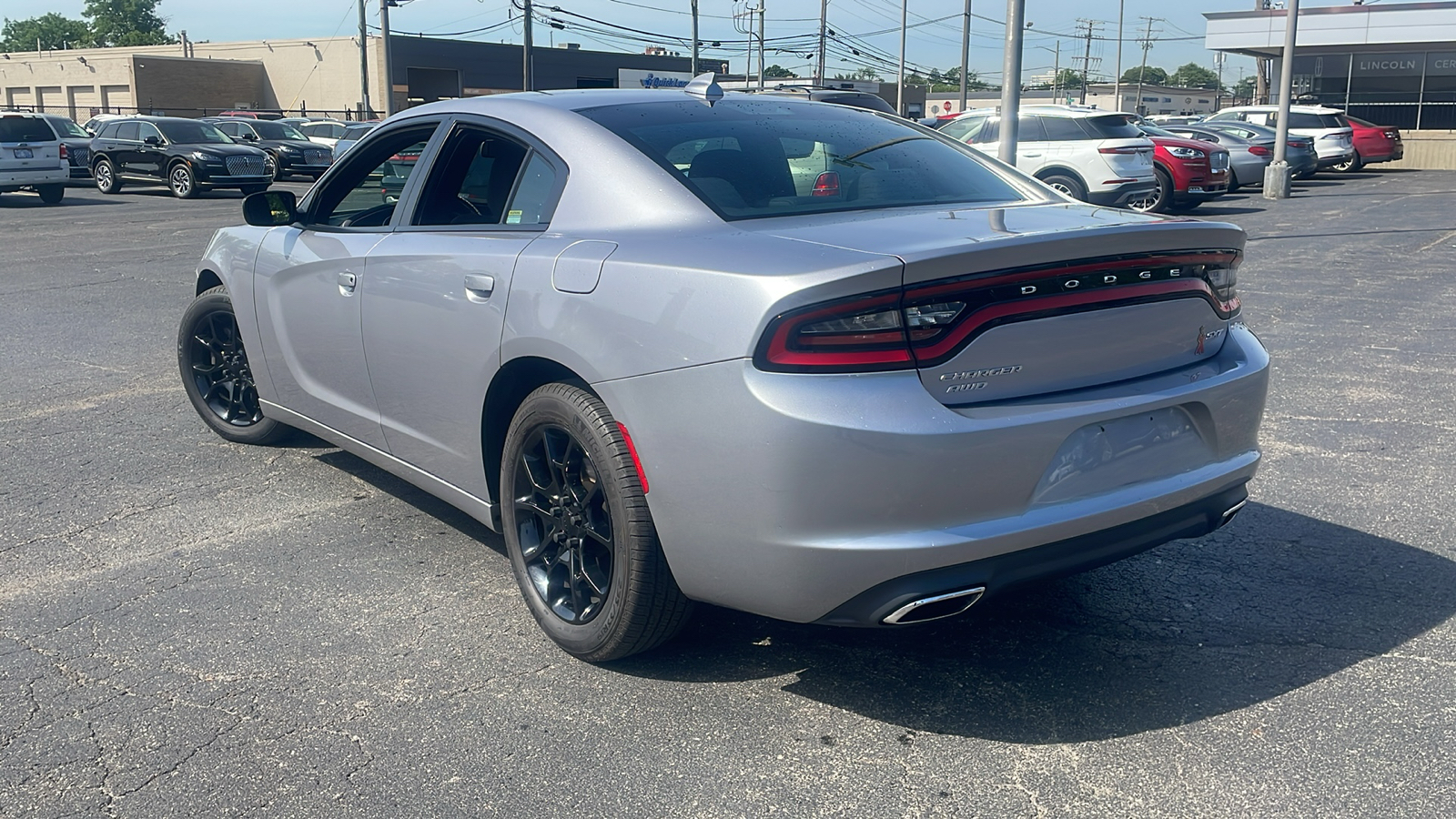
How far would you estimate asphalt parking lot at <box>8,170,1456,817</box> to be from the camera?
2893 mm

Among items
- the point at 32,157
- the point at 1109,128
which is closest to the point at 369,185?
the point at 1109,128

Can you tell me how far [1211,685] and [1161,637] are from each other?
0.33m

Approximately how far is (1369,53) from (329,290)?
43.0m

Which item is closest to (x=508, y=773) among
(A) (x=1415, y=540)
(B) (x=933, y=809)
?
(B) (x=933, y=809)

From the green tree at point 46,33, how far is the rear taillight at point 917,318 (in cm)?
14023

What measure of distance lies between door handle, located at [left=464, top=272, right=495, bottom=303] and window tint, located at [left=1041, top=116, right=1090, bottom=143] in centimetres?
1529

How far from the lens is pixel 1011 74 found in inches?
468

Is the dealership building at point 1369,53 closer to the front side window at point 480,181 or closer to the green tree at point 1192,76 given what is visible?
the front side window at point 480,181

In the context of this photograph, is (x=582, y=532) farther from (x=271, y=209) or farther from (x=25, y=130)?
(x=25, y=130)

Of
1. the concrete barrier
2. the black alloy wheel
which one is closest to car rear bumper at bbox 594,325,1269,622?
the black alloy wheel

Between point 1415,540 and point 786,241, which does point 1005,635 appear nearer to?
point 786,241

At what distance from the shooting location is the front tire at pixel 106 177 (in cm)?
2667

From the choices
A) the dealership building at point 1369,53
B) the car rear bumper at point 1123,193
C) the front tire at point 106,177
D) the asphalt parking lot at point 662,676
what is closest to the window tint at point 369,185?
the asphalt parking lot at point 662,676

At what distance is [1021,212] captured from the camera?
11.6 feet
